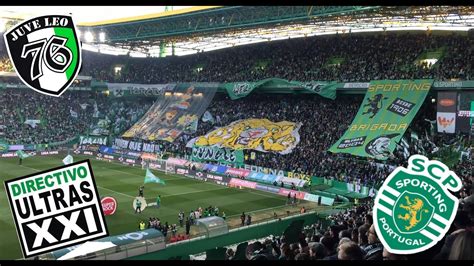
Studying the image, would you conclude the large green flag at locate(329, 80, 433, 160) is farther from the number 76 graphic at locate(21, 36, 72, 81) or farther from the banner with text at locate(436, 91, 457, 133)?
the number 76 graphic at locate(21, 36, 72, 81)

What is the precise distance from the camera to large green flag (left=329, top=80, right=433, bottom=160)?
34.4 m

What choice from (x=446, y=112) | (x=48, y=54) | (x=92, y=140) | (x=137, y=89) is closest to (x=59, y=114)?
(x=92, y=140)

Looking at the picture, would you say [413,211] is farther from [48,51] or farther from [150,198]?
[150,198]

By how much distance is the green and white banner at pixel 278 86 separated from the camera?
142 ft

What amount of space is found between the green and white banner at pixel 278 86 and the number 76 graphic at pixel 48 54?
124ft

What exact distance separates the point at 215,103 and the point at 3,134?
2733 centimetres

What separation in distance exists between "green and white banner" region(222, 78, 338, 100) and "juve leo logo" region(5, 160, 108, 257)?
37804 millimetres

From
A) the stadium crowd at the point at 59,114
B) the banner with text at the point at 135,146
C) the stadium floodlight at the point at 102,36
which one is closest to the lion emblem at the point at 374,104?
the banner with text at the point at 135,146

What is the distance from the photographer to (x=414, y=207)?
244 inches

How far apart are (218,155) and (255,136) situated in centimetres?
421

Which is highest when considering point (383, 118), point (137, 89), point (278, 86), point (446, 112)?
point (137, 89)

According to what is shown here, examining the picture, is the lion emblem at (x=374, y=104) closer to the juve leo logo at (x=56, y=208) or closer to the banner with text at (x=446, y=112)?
the banner with text at (x=446, y=112)

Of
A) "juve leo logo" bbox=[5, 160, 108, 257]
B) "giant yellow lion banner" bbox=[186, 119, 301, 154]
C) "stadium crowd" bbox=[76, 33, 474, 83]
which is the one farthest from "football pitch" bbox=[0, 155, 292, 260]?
"stadium crowd" bbox=[76, 33, 474, 83]

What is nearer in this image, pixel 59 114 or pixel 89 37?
pixel 89 37
